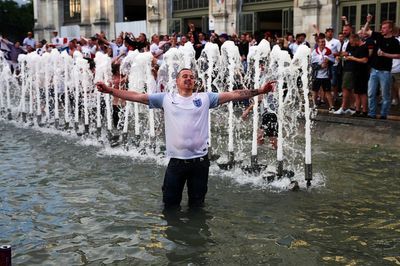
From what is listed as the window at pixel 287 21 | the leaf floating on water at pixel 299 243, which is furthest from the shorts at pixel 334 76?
the leaf floating on water at pixel 299 243

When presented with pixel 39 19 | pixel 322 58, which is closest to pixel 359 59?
pixel 322 58

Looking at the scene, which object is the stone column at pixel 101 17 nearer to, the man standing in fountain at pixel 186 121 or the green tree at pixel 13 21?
the man standing in fountain at pixel 186 121

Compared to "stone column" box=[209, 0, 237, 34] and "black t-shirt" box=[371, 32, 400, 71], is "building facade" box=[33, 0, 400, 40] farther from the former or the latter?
"black t-shirt" box=[371, 32, 400, 71]

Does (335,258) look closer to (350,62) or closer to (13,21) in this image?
(350,62)

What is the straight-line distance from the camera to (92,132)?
12883 millimetres

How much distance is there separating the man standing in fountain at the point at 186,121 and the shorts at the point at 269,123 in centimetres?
354

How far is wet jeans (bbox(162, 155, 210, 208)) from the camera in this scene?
20.0 ft

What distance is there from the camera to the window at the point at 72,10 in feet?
114

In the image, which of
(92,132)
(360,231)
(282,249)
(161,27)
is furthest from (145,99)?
(161,27)

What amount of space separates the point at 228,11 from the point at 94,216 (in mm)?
17064

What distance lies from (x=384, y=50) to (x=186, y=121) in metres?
6.90

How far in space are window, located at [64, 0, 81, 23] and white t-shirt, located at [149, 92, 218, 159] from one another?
99.3ft

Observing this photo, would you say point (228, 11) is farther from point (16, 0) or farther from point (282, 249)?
point (16, 0)

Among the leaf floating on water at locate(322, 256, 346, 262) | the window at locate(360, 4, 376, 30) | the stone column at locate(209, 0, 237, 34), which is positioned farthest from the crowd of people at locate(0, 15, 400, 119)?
the leaf floating on water at locate(322, 256, 346, 262)
